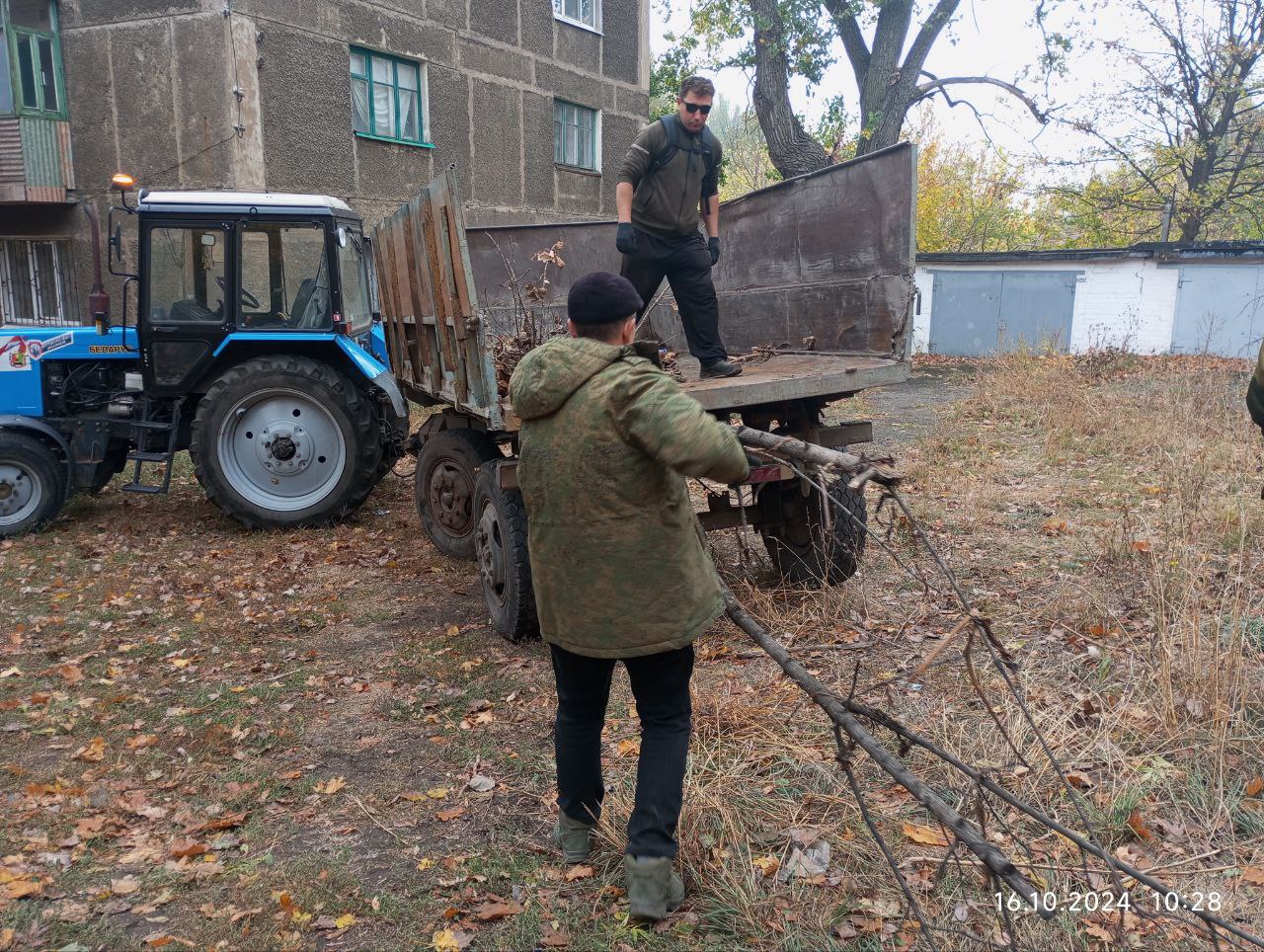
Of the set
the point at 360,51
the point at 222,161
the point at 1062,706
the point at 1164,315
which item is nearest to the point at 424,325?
the point at 1062,706

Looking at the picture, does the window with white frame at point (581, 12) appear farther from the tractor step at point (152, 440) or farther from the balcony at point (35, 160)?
the tractor step at point (152, 440)

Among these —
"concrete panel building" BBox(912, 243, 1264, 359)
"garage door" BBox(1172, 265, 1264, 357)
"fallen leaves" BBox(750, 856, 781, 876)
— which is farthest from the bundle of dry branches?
"garage door" BBox(1172, 265, 1264, 357)

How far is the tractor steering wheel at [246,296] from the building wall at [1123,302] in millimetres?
18196

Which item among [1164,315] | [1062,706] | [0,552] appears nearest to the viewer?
[1062,706]

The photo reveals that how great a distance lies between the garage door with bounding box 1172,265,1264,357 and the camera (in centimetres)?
2200

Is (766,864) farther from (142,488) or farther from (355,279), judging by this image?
(355,279)

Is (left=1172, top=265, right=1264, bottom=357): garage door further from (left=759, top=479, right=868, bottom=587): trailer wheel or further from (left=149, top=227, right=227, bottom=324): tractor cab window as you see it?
(left=149, top=227, right=227, bottom=324): tractor cab window

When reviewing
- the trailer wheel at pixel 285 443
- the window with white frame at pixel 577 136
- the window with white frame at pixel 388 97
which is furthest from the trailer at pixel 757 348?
the window with white frame at pixel 577 136

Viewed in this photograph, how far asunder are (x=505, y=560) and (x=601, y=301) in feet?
8.07

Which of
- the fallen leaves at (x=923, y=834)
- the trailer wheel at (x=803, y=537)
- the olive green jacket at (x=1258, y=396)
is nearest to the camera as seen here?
the fallen leaves at (x=923, y=834)

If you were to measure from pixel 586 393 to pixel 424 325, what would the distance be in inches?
146

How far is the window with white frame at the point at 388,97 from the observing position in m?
14.4

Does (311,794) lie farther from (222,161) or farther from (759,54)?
(759,54)

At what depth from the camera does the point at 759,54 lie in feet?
51.4
